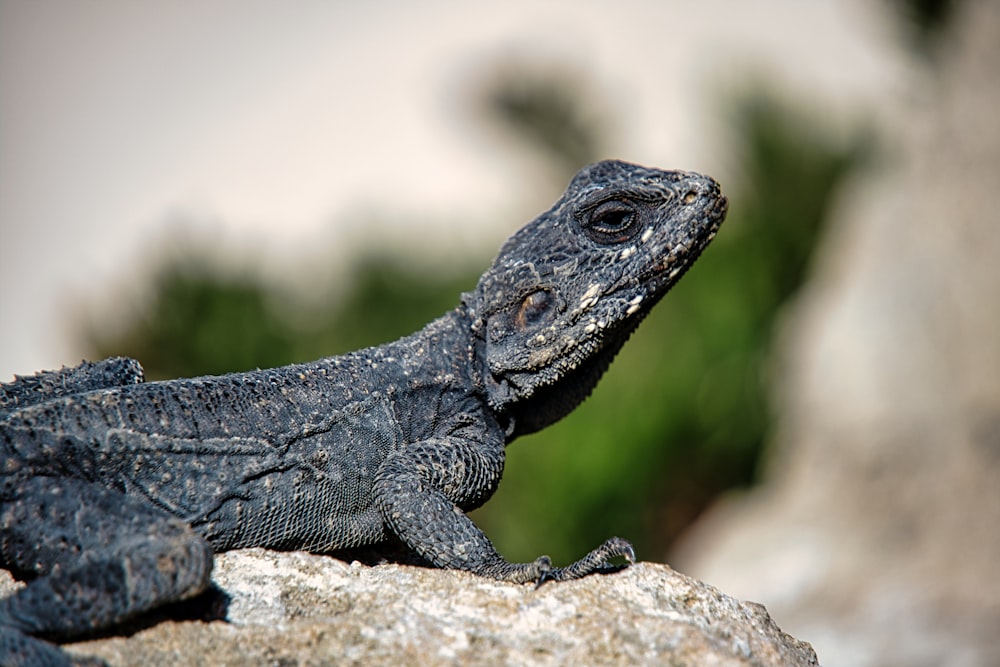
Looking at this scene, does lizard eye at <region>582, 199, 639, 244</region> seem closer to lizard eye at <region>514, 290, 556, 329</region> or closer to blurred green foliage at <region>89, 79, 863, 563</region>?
lizard eye at <region>514, 290, 556, 329</region>

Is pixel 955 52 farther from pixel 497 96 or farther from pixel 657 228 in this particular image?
pixel 497 96

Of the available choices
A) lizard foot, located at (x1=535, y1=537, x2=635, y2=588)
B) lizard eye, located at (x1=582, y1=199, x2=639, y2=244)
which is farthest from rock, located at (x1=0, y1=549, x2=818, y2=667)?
lizard eye, located at (x1=582, y1=199, x2=639, y2=244)

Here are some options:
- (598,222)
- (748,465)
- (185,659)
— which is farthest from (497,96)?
(185,659)

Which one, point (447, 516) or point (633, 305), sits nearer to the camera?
point (447, 516)

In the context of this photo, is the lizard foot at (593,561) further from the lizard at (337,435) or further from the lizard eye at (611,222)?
the lizard eye at (611,222)

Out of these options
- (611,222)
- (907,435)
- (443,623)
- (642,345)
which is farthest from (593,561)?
(642,345)

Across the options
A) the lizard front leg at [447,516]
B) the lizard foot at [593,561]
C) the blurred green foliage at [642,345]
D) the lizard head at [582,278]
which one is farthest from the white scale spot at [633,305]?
the blurred green foliage at [642,345]

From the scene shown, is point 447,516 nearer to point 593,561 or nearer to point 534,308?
point 593,561
